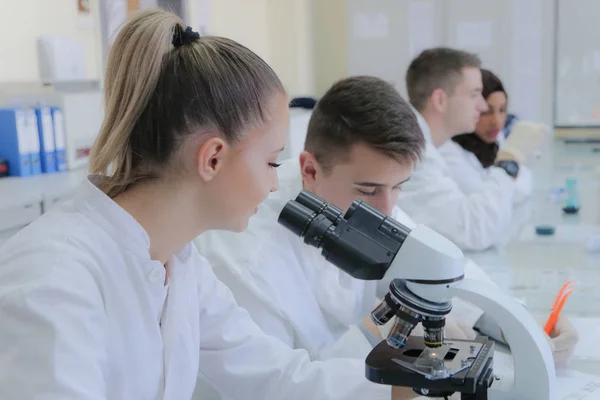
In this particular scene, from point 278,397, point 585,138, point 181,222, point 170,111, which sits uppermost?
point 170,111

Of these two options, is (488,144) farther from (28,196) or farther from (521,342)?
(521,342)

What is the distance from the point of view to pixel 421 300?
2.77 ft

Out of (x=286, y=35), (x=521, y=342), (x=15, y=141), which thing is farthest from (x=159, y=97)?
(x=286, y=35)

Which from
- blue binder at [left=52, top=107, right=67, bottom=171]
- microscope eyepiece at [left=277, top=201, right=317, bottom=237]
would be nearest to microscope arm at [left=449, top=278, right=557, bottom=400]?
microscope eyepiece at [left=277, top=201, right=317, bottom=237]

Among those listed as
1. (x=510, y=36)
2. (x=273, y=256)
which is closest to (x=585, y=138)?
(x=510, y=36)

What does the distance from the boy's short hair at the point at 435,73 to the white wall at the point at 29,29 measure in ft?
6.60

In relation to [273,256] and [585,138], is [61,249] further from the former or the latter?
[585,138]

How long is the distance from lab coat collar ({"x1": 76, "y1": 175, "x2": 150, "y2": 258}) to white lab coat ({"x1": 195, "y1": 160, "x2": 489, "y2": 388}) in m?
0.48

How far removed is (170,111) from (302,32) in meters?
5.56

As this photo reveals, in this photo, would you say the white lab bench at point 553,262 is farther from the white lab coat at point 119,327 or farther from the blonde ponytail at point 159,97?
the blonde ponytail at point 159,97

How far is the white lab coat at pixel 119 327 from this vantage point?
0.69m

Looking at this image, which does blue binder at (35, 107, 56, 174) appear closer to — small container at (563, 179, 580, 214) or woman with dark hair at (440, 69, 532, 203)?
woman with dark hair at (440, 69, 532, 203)

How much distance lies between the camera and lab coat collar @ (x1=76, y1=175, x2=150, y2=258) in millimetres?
856

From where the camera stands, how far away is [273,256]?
1393mm
